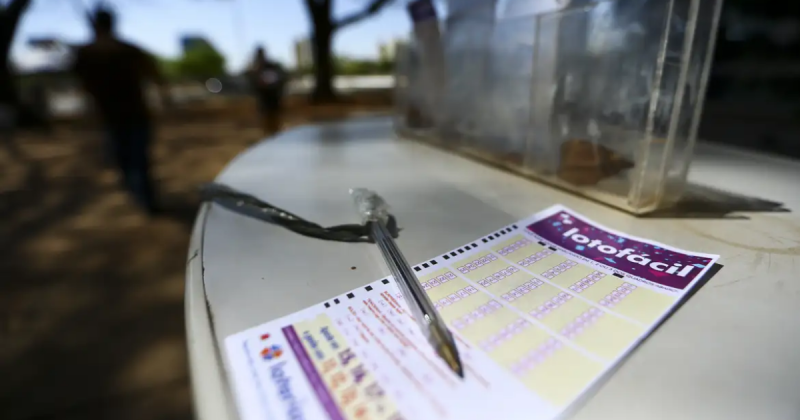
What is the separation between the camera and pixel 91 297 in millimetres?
965

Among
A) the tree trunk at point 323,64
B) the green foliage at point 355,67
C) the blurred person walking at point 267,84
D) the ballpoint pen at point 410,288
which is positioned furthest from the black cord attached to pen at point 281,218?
the green foliage at point 355,67

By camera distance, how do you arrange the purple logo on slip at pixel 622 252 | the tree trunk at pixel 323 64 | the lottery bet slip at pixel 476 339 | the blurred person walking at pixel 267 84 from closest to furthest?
the lottery bet slip at pixel 476 339, the purple logo on slip at pixel 622 252, the blurred person walking at pixel 267 84, the tree trunk at pixel 323 64

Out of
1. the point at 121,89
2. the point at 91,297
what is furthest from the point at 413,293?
the point at 121,89

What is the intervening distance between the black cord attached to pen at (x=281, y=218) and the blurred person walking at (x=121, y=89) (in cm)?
113

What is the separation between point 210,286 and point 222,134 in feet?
11.1

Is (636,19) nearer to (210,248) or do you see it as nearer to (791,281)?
(791,281)

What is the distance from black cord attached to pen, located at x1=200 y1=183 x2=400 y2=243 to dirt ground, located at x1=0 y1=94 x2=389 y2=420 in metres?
0.44

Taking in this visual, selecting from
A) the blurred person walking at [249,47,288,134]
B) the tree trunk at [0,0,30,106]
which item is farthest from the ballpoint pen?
the tree trunk at [0,0,30,106]

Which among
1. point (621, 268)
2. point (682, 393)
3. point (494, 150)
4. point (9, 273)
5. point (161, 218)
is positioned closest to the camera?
point (682, 393)

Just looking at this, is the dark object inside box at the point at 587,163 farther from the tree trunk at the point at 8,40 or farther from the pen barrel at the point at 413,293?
the tree trunk at the point at 8,40

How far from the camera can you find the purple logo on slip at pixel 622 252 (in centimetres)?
29

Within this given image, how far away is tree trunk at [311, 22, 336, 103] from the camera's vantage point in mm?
4867

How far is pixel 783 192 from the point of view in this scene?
504mm

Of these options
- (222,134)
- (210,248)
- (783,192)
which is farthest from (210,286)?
(222,134)
